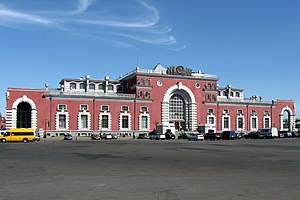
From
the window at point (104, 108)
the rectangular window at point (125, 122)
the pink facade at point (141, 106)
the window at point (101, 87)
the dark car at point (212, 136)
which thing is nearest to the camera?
the dark car at point (212, 136)

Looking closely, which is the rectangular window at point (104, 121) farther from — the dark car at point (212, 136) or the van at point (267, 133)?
the van at point (267, 133)

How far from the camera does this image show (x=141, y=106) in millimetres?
82438

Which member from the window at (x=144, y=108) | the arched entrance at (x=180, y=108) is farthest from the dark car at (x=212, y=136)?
the window at (x=144, y=108)

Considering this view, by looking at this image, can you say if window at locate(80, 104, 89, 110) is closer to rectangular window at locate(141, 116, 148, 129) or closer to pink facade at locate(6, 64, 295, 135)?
pink facade at locate(6, 64, 295, 135)

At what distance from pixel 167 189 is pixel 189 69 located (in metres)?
79.6

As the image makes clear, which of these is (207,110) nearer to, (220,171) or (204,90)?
(204,90)

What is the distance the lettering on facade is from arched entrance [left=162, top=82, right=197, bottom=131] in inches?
114

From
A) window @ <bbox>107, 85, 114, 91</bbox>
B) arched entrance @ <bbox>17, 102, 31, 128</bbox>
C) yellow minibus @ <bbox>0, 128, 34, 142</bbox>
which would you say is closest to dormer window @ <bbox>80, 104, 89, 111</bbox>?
window @ <bbox>107, 85, 114, 91</bbox>

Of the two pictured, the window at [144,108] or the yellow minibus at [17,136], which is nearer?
the yellow minibus at [17,136]

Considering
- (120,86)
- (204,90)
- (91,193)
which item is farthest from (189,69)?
(91,193)

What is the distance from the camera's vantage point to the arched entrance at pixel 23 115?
79.0 metres

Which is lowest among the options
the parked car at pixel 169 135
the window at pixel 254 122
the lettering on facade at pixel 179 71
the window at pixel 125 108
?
the parked car at pixel 169 135

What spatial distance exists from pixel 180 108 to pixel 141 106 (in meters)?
11.2

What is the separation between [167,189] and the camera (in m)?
10.9
